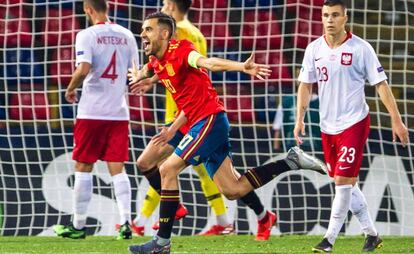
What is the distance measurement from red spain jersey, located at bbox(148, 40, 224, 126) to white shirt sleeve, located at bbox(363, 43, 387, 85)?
3.29 feet

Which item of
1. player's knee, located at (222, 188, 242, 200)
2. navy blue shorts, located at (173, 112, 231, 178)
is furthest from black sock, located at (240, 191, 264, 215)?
navy blue shorts, located at (173, 112, 231, 178)

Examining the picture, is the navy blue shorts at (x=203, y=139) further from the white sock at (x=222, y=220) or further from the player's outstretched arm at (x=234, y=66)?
the white sock at (x=222, y=220)

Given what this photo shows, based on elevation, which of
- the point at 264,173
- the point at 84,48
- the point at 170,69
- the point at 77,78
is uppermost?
the point at 84,48

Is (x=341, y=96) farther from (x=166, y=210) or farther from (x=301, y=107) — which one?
(x=166, y=210)

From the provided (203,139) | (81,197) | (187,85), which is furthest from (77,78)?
(203,139)

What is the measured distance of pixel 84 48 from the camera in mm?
9867

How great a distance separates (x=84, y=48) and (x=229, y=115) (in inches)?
102

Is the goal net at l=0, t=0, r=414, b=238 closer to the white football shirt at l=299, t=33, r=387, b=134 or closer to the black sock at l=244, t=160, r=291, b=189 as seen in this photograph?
the black sock at l=244, t=160, r=291, b=189

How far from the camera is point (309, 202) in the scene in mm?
11562

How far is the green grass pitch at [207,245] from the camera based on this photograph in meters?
8.77

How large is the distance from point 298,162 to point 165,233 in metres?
1.50

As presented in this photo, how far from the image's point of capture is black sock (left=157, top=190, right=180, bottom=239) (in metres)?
7.91

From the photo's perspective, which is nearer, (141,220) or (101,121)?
(101,121)

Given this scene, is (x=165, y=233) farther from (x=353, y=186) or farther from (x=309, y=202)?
(x=309, y=202)
